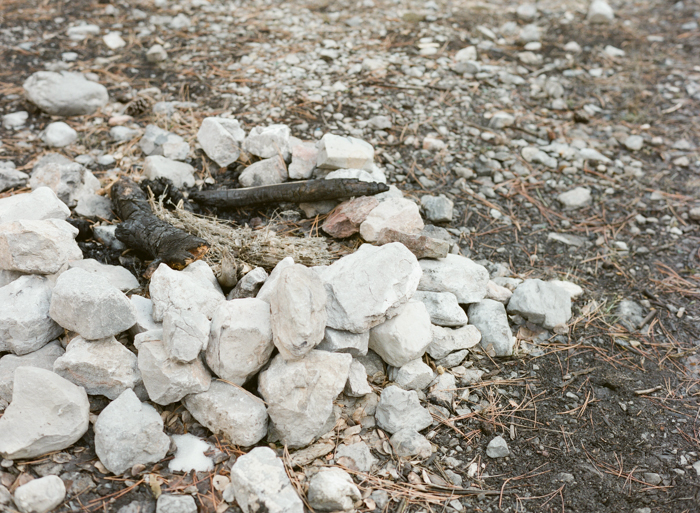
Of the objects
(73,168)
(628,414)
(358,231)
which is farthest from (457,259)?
(73,168)

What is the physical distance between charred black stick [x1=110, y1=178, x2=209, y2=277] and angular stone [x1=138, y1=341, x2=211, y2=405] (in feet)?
1.83

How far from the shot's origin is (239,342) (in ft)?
6.38

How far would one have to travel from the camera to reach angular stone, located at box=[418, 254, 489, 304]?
2.56 meters

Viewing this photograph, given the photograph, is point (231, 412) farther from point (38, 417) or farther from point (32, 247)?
point (32, 247)

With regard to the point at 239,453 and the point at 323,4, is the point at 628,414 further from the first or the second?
the point at 323,4

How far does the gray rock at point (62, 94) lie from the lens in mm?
3547

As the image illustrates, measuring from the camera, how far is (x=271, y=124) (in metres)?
3.53

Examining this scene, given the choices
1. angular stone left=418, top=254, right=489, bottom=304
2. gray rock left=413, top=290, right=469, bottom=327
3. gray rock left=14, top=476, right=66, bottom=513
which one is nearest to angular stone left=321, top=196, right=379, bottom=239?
angular stone left=418, top=254, right=489, bottom=304

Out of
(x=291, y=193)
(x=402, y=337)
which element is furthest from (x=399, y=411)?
(x=291, y=193)

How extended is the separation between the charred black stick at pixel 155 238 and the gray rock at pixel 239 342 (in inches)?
18.9

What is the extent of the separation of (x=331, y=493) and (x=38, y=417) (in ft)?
3.34

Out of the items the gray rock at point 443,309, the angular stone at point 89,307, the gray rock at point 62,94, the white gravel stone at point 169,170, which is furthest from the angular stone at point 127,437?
the gray rock at point 62,94

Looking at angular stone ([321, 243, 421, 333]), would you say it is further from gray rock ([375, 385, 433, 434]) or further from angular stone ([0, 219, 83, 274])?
angular stone ([0, 219, 83, 274])

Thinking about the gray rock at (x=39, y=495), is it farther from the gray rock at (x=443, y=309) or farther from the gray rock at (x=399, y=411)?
the gray rock at (x=443, y=309)
